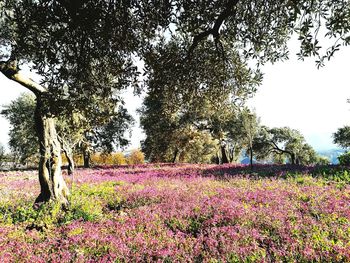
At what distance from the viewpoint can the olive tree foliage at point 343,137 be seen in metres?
64.1

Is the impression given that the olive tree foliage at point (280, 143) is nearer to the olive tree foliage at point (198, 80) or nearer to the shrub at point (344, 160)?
the shrub at point (344, 160)

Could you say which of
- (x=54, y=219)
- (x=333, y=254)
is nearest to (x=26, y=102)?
(x=54, y=219)

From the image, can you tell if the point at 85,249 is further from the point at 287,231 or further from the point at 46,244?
the point at 287,231

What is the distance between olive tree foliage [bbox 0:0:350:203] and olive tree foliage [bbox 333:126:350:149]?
6594 centimetres

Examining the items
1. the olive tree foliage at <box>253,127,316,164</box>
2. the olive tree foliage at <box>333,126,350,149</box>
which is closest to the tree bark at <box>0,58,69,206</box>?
the olive tree foliage at <box>253,127,316,164</box>

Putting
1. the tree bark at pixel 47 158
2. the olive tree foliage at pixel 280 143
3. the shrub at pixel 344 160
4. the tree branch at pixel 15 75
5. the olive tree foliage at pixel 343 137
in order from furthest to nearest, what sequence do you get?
the olive tree foliage at pixel 343 137, the olive tree foliage at pixel 280 143, the shrub at pixel 344 160, the tree bark at pixel 47 158, the tree branch at pixel 15 75

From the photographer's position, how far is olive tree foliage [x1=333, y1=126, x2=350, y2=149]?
210ft

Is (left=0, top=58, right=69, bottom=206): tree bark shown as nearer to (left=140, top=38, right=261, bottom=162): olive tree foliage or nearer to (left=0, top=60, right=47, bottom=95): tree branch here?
(left=0, top=60, right=47, bottom=95): tree branch

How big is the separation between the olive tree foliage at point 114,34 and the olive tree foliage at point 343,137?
6594cm

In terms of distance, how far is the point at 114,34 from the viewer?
6.38 meters

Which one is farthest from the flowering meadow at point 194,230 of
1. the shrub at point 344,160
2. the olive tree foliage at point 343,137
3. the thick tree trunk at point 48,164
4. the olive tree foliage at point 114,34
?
the olive tree foliage at point 343,137

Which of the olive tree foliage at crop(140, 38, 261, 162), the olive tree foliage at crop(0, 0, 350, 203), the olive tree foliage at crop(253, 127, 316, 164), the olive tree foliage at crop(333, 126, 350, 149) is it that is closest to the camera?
the olive tree foliage at crop(0, 0, 350, 203)

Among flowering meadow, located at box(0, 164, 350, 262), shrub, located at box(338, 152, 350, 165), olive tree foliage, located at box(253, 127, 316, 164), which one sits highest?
olive tree foliage, located at box(253, 127, 316, 164)

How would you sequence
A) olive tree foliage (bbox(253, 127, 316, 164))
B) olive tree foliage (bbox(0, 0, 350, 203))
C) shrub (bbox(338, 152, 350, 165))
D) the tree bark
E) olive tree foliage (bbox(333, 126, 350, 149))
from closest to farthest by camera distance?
1. olive tree foliage (bbox(0, 0, 350, 203))
2. the tree bark
3. shrub (bbox(338, 152, 350, 165))
4. olive tree foliage (bbox(253, 127, 316, 164))
5. olive tree foliage (bbox(333, 126, 350, 149))
